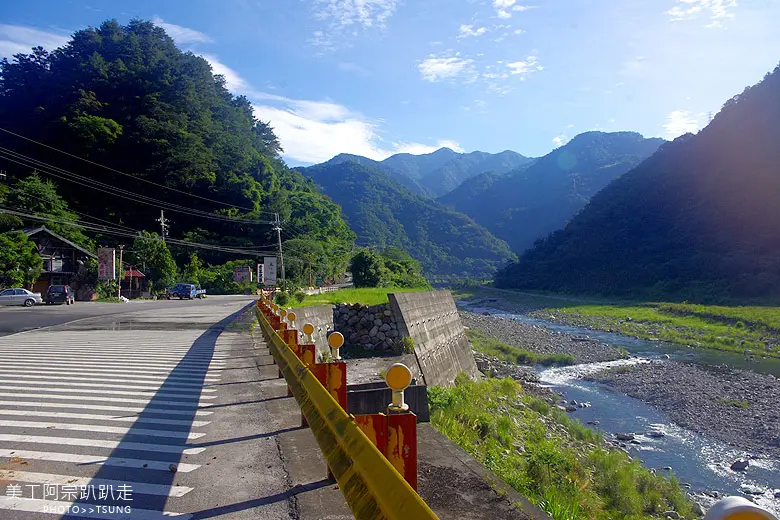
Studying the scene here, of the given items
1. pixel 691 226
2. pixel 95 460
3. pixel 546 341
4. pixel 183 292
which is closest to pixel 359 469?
pixel 95 460

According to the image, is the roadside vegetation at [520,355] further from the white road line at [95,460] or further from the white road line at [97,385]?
the white road line at [95,460]

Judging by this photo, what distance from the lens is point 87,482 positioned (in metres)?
3.54

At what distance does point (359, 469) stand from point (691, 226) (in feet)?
277

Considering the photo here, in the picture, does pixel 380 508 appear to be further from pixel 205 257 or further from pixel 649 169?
pixel 649 169

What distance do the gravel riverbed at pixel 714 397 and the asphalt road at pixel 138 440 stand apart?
15.6m

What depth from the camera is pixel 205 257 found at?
57.6 m

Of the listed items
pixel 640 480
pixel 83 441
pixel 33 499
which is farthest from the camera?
pixel 640 480

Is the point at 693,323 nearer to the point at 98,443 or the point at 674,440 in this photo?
the point at 674,440

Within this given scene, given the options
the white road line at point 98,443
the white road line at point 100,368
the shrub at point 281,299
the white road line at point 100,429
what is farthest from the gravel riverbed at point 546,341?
the white road line at point 98,443

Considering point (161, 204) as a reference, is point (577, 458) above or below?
below

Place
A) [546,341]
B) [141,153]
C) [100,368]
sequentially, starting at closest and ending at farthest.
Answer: [100,368]
[546,341]
[141,153]

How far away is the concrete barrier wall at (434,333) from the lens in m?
14.1

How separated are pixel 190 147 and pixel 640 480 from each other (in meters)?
64.4

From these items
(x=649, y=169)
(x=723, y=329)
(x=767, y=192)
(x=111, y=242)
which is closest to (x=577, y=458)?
(x=723, y=329)
